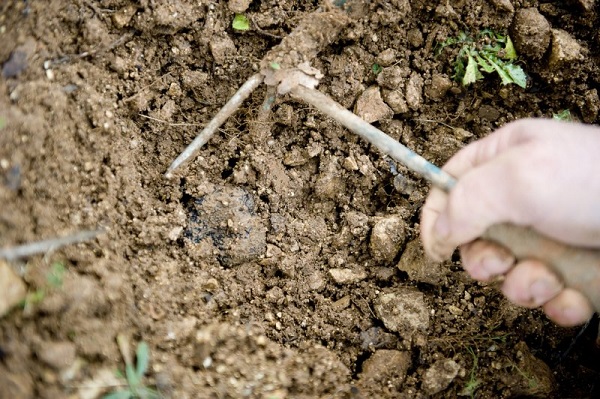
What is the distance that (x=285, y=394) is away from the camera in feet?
5.83

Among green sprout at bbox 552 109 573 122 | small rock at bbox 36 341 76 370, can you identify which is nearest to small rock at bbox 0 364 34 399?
small rock at bbox 36 341 76 370

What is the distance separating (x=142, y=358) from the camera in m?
1.63

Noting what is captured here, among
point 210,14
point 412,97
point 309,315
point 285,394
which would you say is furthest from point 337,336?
point 210,14

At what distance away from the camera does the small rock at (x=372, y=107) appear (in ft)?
7.15

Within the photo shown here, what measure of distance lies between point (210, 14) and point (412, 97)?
0.95 metres

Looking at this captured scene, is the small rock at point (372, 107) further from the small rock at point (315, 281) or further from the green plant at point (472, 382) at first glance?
the green plant at point (472, 382)

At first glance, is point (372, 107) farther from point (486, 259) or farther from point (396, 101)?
point (486, 259)

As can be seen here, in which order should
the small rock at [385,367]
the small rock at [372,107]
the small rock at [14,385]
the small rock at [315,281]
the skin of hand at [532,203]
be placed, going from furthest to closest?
the small rock at [372,107]
the small rock at [315,281]
the small rock at [385,367]
the skin of hand at [532,203]
the small rock at [14,385]

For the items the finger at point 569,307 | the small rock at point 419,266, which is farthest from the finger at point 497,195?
the small rock at point 419,266

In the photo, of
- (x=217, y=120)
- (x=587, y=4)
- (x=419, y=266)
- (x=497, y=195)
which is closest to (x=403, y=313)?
(x=419, y=266)

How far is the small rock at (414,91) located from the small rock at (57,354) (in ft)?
5.41

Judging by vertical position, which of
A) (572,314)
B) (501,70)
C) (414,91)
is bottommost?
(572,314)

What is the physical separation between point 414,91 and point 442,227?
809mm

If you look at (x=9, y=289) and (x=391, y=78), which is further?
(x=391, y=78)
